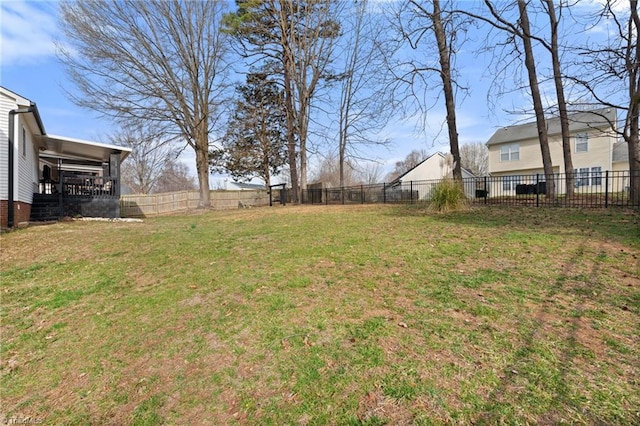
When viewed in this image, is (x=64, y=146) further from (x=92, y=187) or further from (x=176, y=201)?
(x=176, y=201)

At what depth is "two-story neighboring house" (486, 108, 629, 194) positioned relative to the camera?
64.7 feet

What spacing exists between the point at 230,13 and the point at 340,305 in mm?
20051

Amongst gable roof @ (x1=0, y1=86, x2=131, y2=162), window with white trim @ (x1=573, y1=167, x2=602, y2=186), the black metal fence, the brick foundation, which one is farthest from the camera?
the black metal fence

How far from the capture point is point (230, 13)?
1841 centimetres

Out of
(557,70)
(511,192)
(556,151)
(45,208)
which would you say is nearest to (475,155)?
(556,151)

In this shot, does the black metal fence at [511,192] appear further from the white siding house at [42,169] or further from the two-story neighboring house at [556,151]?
the white siding house at [42,169]

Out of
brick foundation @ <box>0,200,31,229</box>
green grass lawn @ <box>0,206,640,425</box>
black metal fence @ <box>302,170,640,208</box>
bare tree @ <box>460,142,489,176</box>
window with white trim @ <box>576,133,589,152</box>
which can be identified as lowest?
green grass lawn @ <box>0,206,640,425</box>

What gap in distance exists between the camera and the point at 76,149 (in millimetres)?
14031

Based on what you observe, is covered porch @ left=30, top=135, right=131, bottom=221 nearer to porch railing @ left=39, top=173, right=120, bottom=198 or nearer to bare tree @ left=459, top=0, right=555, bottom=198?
porch railing @ left=39, top=173, right=120, bottom=198

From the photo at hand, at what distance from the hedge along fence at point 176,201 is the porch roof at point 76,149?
173 inches

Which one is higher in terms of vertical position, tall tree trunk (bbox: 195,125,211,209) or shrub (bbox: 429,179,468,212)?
tall tree trunk (bbox: 195,125,211,209)

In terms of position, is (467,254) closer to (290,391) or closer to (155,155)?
(290,391)

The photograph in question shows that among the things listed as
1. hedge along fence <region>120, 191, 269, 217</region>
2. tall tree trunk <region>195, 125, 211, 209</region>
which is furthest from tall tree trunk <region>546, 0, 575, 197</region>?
hedge along fence <region>120, 191, 269, 217</region>

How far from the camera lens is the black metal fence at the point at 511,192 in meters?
10.2
